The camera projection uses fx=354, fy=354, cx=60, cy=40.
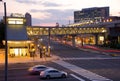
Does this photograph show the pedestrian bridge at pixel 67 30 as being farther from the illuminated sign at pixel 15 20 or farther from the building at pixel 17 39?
the building at pixel 17 39

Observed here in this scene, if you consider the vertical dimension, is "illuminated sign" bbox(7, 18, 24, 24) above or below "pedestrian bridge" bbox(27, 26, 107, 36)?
above

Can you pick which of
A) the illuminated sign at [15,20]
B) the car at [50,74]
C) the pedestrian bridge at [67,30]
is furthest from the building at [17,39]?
the car at [50,74]

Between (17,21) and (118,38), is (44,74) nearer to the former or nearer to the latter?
(17,21)

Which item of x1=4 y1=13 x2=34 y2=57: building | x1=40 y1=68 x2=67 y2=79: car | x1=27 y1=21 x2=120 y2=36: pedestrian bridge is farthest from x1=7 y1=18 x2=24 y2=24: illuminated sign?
x1=40 y1=68 x2=67 y2=79: car

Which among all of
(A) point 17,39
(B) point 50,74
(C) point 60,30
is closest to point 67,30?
(C) point 60,30

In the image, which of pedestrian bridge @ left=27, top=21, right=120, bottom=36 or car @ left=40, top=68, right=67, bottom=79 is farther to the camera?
pedestrian bridge @ left=27, top=21, right=120, bottom=36

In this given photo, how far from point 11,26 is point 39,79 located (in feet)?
Answer: 192

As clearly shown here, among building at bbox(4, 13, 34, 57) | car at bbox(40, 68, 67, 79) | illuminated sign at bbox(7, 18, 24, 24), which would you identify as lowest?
car at bbox(40, 68, 67, 79)

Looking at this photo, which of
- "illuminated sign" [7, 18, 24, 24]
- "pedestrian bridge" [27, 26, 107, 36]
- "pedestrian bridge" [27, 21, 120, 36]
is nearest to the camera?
"illuminated sign" [7, 18, 24, 24]

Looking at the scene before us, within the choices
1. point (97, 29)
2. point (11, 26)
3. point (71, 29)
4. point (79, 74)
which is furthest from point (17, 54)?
point (97, 29)

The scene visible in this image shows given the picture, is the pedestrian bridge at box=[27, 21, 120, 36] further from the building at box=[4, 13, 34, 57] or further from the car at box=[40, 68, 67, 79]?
the car at box=[40, 68, 67, 79]

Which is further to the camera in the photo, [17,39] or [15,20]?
[15,20]

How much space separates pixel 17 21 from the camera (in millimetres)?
110312

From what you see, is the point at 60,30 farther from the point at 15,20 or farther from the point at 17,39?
the point at 17,39
